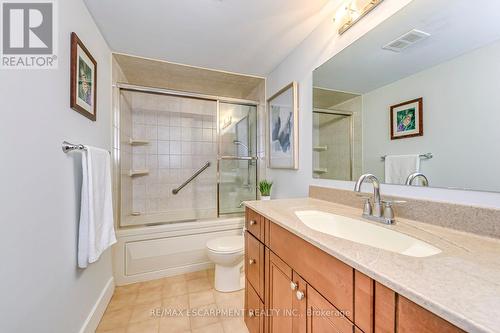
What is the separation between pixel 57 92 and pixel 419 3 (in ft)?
5.74

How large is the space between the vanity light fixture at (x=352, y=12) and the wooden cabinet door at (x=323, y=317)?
1.42 m

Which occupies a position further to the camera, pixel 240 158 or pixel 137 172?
pixel 240 158

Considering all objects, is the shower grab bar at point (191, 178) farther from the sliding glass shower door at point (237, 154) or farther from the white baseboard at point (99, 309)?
the white baseboard at point (99, 309)

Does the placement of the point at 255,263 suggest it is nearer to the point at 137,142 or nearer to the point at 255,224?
the point at 255,224

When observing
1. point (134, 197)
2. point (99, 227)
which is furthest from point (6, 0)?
point (134, 197)

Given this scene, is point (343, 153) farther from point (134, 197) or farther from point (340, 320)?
point (134, 197)

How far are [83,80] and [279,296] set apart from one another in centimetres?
168

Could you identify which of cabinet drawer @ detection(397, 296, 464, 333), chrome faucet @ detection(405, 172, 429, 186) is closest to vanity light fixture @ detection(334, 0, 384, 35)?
chrome faucet @ detection(405, 172, 429, 186)

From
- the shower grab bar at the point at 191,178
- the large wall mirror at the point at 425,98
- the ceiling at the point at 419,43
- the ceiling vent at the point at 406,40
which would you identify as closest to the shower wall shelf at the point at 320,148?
the large wall mirror at the point at 425,98

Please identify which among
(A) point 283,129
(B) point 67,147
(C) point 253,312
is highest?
(A) point 283,129

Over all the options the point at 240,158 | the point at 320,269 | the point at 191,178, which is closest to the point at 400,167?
the point at 320,269

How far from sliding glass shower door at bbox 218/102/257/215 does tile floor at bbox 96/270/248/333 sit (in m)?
1.03

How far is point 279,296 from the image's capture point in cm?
92

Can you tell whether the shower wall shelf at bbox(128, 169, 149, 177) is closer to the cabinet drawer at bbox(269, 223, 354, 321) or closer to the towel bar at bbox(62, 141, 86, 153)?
the towel bar at bbox(62, 141, 86, 153)
